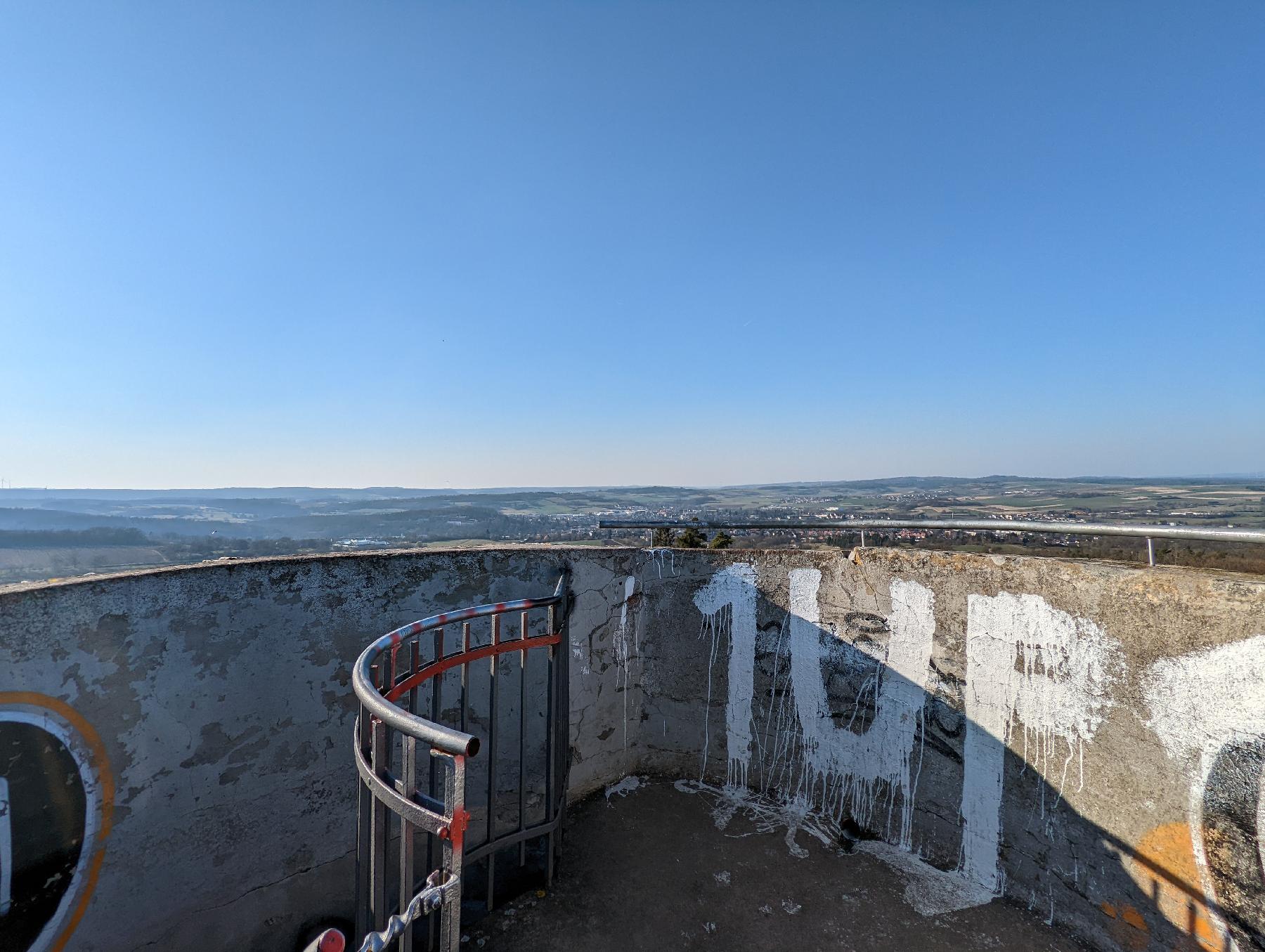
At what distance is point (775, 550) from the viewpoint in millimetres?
3877

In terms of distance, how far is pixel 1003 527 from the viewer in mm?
2945

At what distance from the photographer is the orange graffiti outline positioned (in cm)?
235

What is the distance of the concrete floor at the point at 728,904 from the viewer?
2.67m

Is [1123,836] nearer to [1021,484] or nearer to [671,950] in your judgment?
[671,950]

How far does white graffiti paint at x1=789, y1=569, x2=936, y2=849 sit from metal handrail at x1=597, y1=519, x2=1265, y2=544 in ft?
1.32

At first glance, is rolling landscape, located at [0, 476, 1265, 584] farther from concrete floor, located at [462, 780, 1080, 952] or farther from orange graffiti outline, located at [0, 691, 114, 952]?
concrete floor, located at [462, 780, 1080, 952]

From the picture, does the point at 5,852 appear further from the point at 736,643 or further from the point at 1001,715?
the point at 1001,715

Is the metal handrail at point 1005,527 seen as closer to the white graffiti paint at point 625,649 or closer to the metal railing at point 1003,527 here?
the metal railing at point 1003,527

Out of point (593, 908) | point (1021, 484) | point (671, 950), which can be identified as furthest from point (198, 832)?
point (1021, 484)

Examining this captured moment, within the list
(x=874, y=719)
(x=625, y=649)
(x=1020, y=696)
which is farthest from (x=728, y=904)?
(x=1020, y=696)

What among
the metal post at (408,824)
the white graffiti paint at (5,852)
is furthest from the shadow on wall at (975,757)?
the white graffiti paint at (5,852)

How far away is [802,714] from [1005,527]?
184 centimetres

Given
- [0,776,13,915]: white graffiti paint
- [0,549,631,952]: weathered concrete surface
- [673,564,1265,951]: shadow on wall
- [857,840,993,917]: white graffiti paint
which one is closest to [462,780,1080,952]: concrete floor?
[857,840,993,917]: white graffiti paint

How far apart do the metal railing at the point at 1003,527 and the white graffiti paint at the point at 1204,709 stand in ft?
1.45
